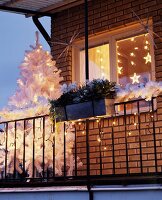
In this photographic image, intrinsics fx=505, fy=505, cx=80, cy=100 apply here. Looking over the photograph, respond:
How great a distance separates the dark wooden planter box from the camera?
5980 millimetres

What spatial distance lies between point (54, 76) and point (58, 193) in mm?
2414

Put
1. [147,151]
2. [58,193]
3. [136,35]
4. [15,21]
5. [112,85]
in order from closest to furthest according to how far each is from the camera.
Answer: [58,193], [112,85], [147,151], [136,35], [15,21]

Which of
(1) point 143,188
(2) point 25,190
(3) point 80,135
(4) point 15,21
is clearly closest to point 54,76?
(3) point 80,135

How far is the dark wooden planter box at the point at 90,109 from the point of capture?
5.98m

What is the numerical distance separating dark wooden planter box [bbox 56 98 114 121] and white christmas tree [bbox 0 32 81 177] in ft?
3.83

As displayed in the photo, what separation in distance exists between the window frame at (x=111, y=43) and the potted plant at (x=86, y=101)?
1.88 meters

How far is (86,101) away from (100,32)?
2.66 m

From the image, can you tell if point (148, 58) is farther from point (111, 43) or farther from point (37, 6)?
point (37, 6)

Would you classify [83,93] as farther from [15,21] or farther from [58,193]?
[15,21]

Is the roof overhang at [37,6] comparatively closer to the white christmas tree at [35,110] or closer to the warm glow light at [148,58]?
the white christmas tree at [35,110]

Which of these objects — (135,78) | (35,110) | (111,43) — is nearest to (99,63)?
(111,43)

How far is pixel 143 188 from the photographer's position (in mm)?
5059

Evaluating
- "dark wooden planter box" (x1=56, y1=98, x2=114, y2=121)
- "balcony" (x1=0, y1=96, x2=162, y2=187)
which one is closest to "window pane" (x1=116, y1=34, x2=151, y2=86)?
"balcony" (x1=0, y1=96, x2=162, y2=187)

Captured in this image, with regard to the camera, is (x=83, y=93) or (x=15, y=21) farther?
(x=15, y=21)
